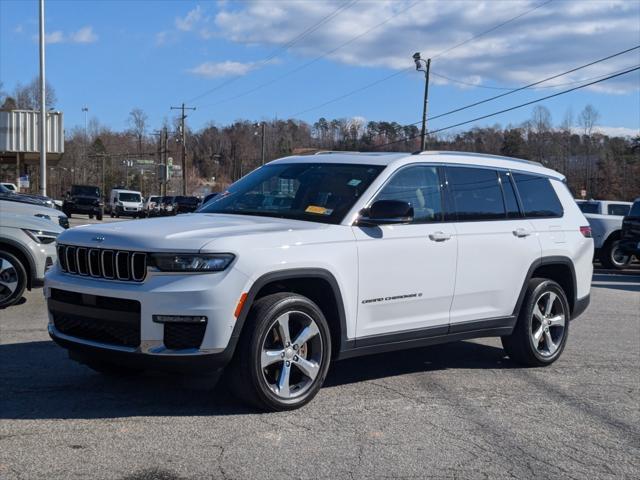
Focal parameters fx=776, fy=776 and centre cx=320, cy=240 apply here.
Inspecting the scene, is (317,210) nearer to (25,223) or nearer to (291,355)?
(291,355)

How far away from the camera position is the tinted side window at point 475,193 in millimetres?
6531

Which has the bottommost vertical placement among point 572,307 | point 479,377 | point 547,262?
point 479,377

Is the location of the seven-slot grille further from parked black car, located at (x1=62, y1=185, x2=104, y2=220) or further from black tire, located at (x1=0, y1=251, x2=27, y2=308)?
parked black car, located at (x1=62, y1=185, x2=104, y2=220)

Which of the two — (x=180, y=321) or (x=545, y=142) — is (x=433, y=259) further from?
(x=545, y=142)

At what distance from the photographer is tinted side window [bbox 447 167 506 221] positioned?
653 centimetres

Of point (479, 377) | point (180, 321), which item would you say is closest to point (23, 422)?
point (180, 321)

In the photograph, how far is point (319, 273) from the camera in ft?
17.5

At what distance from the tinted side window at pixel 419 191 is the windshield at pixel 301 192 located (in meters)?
0.17

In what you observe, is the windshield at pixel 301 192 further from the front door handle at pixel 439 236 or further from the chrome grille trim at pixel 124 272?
the chrome grille trim at pixel 124 272

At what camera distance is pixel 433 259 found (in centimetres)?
611

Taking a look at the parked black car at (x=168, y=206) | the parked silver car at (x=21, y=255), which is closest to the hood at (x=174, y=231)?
the parked silver car at (x=21, y=255)

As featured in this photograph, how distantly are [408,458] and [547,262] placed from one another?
10.8ft

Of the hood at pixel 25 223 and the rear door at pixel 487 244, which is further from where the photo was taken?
the hood at pixel 25 223

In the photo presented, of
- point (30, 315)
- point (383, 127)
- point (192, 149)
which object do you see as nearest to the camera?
point (30, 315)
